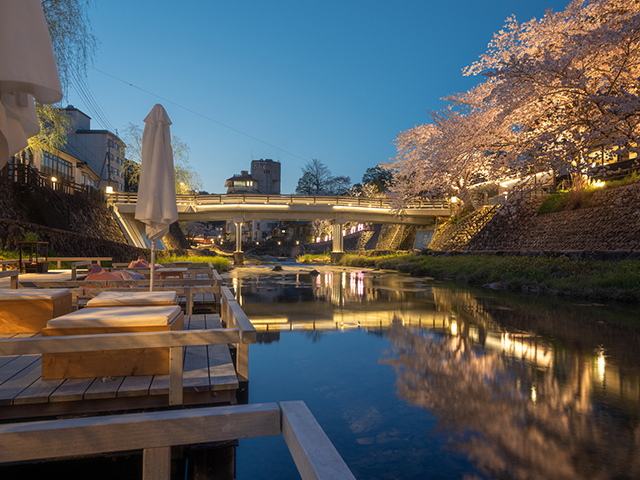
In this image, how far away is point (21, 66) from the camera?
1.67 m

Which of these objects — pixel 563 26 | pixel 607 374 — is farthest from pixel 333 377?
pixel 563 26

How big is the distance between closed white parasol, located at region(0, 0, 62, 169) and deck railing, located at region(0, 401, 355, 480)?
1.35 m

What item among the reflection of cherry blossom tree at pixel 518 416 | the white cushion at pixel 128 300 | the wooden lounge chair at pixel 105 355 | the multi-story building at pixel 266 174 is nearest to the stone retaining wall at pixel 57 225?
the white cushion at pixel 128 300

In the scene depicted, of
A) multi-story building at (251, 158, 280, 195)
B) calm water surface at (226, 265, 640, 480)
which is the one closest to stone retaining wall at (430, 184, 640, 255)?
calm water surface at (226, 265, 640, 480)

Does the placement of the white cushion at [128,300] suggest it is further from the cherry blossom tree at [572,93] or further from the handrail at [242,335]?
the cherry blossom tree at [572,93]

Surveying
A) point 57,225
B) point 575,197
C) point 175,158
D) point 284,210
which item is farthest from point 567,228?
point 175,158

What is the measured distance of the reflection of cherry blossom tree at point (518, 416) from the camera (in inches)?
98.0

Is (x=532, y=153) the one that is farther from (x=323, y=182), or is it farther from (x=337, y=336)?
(x=323, y=182)

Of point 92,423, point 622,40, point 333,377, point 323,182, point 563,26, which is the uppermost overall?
point 323,182

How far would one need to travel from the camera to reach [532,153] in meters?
10.5

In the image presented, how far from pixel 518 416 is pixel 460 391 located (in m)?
0.61

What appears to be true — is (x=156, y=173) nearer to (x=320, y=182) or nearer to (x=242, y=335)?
(x=242, y=335)

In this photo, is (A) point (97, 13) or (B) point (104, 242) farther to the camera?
(B) point (104, 242)

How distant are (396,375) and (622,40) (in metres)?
9.95
